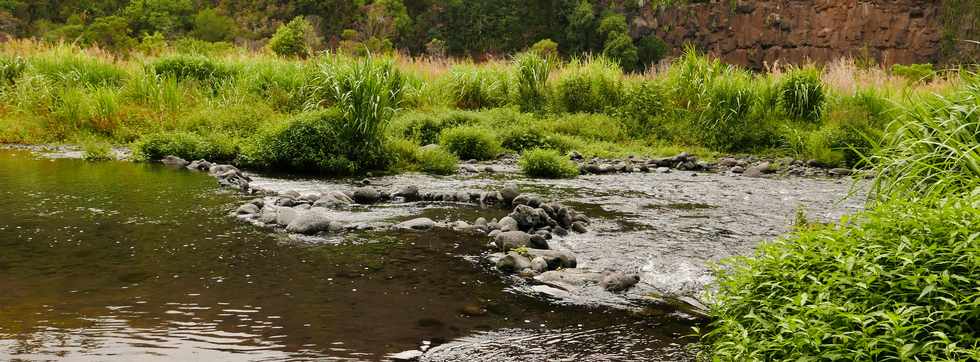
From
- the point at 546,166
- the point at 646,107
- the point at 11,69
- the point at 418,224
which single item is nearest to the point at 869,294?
the point at 418,224

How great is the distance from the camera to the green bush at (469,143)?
44.8 ft

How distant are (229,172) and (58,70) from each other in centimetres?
865

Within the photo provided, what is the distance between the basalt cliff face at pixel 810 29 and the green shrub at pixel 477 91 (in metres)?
21.4

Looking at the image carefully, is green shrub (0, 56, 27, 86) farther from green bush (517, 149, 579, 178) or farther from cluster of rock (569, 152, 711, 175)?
cluster of rock (569, 152, 711, 175)

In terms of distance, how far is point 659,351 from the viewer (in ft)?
14.7

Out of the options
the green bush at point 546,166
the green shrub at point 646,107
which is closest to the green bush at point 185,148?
the green bush at point 546,166

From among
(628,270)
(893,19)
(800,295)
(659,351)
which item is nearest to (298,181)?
(628,270)

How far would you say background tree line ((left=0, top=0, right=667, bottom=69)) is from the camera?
4009 cm

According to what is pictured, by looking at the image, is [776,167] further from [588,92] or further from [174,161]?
[174,161]

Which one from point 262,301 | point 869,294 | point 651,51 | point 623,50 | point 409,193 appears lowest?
point 651,51

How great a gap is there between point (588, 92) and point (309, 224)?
10.6 metres

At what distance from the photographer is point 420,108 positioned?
16812 millimetres

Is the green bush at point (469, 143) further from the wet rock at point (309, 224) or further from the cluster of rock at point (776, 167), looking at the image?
the wet rock at point (309, 224)

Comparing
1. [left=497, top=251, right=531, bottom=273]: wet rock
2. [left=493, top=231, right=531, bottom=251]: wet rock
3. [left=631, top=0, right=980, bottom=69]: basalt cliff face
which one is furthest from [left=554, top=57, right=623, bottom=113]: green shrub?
[left=631, top=0, right=980, bottom=69]: basalt cliff face
